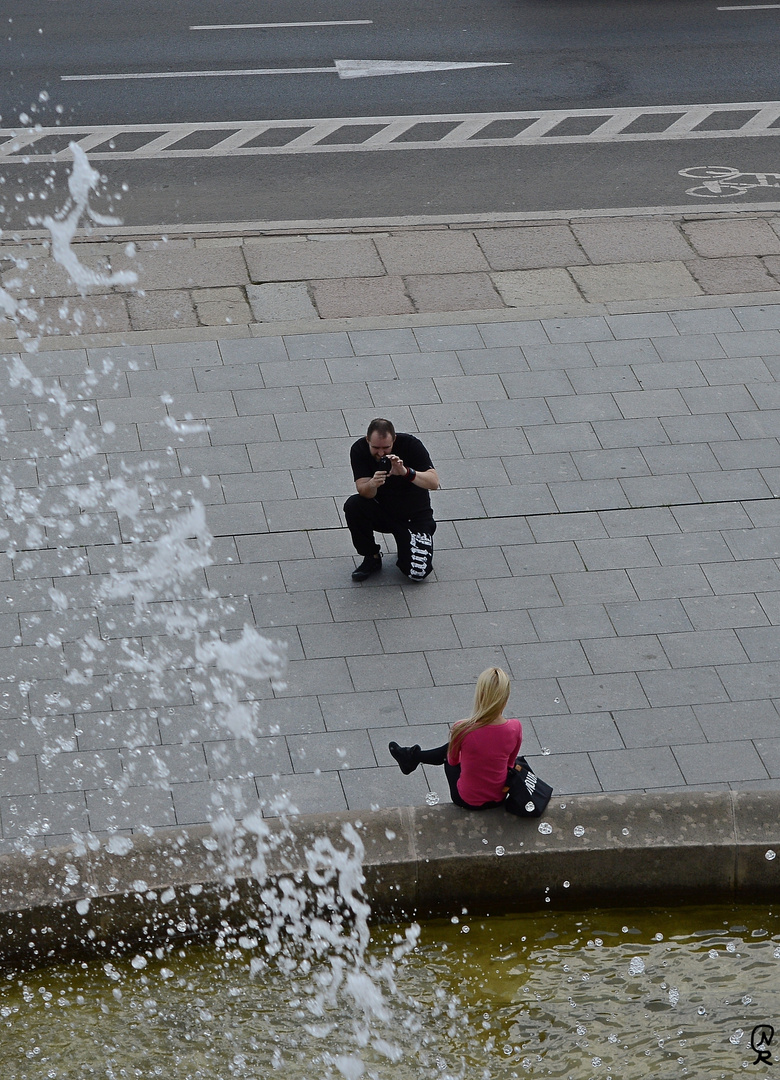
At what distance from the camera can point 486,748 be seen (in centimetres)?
589

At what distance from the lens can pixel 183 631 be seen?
7781mm

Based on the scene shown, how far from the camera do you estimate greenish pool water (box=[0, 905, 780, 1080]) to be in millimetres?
5258

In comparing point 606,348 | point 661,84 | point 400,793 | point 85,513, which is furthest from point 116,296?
point 661,84

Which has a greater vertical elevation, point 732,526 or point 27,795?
point 732,526

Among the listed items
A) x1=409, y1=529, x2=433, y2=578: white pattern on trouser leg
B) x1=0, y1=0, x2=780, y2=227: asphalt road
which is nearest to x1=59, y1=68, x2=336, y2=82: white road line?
x1=0, y1=0, x2=780, y2=227: asphalt road

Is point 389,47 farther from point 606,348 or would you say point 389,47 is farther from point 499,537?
point 499,537

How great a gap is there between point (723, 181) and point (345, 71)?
551 centimetres

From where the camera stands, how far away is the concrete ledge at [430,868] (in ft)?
18.2

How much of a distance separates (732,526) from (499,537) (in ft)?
4.96

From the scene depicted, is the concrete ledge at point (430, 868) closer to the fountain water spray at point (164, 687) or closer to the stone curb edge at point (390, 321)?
the fountain water spray at point (164, 687)

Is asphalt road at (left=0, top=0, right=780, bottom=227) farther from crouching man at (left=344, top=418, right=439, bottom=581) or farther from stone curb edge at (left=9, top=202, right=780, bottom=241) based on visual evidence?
crouching man at (left=344, top=418, right=439, bottom=581)

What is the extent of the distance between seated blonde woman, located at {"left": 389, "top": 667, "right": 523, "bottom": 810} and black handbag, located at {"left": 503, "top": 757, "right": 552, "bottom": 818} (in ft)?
0.15

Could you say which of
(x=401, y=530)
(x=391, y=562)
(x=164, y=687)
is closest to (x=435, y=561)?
(x=391, y=562)

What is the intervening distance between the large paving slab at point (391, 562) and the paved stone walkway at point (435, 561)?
2 cm
